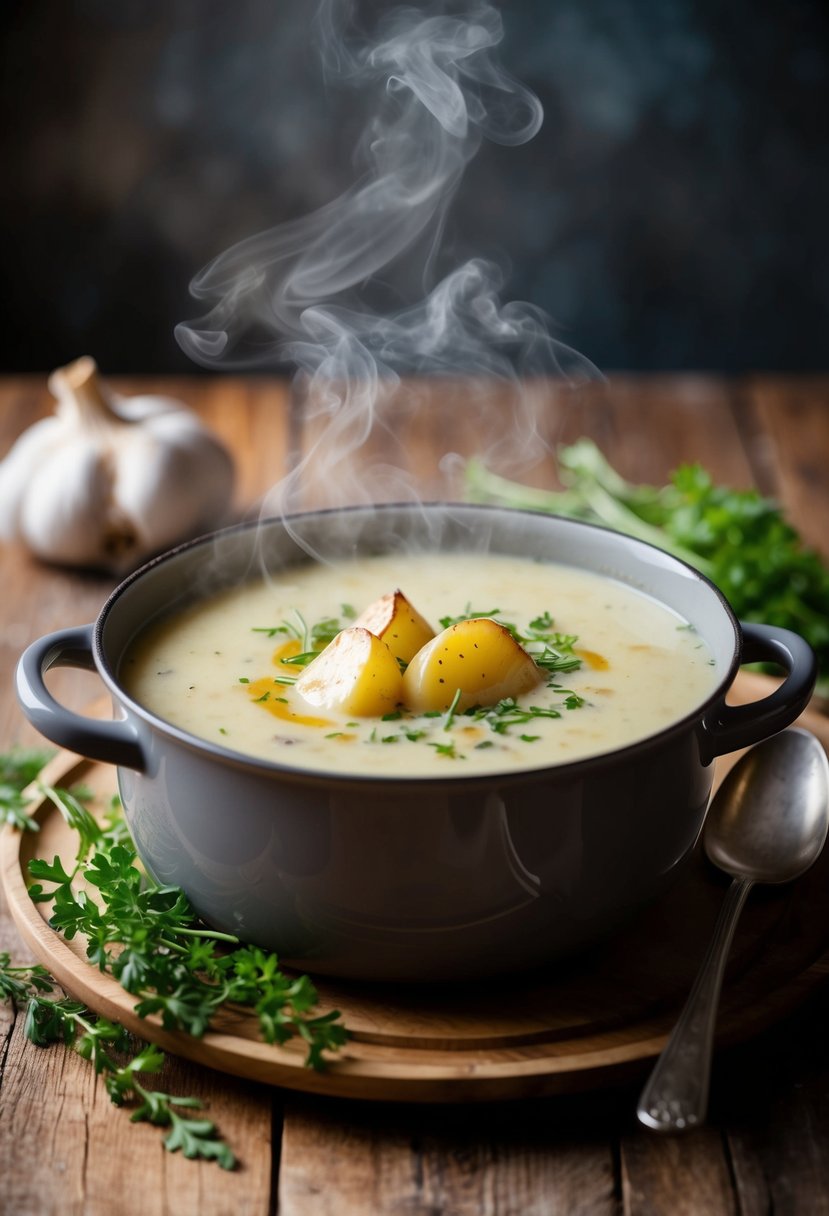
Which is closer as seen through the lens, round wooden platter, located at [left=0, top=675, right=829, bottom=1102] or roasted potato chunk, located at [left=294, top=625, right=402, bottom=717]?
A: round wooden platter, located at [left=0, top=675, right=829, bottom=1102]

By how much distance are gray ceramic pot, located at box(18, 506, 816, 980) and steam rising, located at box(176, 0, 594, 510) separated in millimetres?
1190

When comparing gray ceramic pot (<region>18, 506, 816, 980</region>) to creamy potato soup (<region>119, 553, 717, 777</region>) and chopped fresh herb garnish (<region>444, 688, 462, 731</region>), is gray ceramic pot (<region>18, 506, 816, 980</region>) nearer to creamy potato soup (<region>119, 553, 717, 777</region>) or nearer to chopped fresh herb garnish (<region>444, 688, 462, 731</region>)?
creamy potato soup (<region>119, 553, 717, 777</region>)

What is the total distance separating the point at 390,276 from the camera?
15.7ft

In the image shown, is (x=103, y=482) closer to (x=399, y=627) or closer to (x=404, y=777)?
(x=399, y=627)

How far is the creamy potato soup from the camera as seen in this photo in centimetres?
159

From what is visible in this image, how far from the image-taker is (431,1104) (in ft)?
4.72

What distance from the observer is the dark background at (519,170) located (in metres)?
4.41

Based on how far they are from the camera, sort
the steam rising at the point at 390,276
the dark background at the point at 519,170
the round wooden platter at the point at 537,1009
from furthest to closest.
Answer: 1. the dark background at the point at 519,170
2. the steam rising at the point at 390,276
3. the round wooden platter at the point at 537,1009

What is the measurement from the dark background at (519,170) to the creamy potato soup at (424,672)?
2973 mm

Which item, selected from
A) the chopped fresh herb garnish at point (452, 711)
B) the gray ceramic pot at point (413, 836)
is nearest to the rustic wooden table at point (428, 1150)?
the gray ceramic pot at point (413, 836)

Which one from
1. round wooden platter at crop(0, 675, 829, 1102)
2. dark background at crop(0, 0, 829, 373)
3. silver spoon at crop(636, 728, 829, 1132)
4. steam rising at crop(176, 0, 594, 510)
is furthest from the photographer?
dark background at crop(0, 0, 829, 373)

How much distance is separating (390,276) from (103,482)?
85.3 inches

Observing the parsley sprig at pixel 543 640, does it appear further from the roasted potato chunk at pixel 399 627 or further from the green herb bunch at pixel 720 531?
the green herb bunch at pixel 720 531

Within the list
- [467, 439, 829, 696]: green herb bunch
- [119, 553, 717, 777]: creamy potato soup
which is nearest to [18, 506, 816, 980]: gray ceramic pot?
[119, 553, 717, 777]: creamy potato soup
